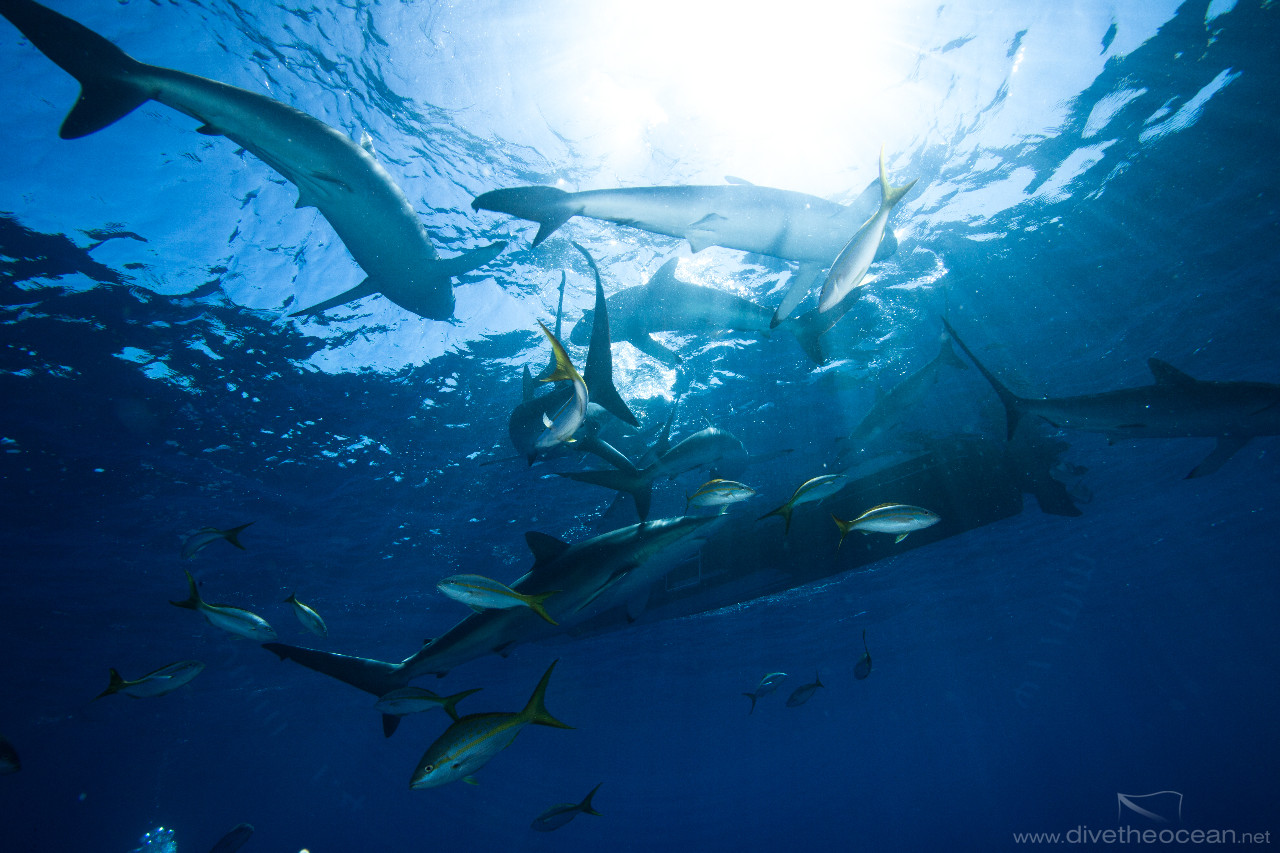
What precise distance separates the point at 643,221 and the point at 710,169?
3.66 metres

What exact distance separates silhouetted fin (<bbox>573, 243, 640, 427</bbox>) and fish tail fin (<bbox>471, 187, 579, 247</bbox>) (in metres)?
0.48

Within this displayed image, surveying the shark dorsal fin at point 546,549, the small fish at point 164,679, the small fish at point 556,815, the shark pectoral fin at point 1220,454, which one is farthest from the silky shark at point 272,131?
the shark pectoral fin at point 1220,454

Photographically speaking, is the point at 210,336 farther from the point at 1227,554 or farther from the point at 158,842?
the point at 158,842

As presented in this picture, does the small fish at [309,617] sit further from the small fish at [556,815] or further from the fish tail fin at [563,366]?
the small fish at [556,815]

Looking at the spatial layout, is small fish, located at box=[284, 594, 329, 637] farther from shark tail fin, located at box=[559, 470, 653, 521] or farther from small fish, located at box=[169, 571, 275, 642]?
shark tail fin, located at box=[559, 470, 653, 521]

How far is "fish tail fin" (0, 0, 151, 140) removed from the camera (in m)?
2.50

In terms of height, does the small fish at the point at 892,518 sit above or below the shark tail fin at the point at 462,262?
below

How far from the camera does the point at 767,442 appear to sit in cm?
1303

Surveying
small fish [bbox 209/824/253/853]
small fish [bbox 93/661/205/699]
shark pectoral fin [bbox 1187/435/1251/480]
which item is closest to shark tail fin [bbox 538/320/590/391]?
small fish [bbox 93/661/205/699]

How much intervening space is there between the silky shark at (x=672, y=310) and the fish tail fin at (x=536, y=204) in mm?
2829

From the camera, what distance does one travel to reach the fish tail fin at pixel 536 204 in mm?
3365

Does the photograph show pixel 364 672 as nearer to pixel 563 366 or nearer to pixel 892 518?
pixel 563 366

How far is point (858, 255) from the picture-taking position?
2.56 metres

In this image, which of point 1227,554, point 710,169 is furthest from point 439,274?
point 1227,554
